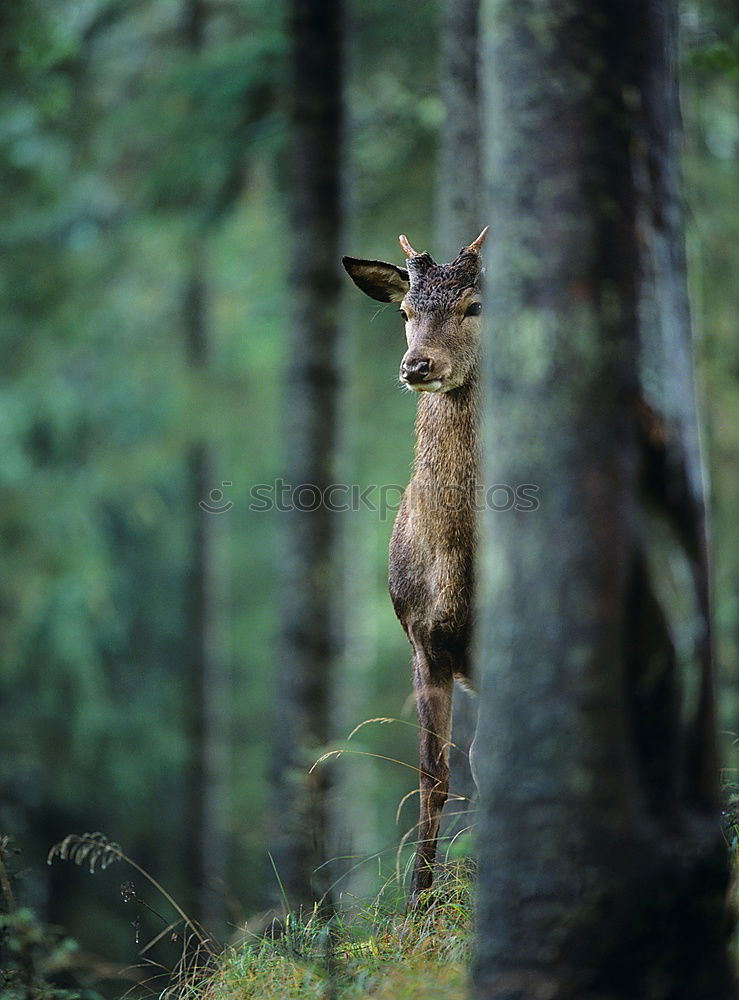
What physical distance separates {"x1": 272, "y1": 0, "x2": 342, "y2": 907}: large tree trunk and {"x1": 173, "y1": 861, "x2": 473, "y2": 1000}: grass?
406cm

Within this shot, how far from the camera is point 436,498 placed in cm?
412

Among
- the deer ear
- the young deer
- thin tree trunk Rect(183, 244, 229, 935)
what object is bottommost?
thin tree trunk Rect(183, 244, 229, 935)

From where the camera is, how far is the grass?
10.3 ft

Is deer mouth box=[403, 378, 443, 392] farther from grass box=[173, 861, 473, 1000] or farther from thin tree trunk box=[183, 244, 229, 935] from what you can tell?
thin tree trunk box=[183, 244, 229, 935]

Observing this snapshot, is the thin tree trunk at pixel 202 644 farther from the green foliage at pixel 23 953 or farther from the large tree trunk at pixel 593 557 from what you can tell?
the large tree trunk at pixel 593 557

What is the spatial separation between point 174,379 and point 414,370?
28.3 ft

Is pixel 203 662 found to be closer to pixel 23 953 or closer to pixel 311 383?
pixel 311 383

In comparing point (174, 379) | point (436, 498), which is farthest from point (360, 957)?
point (174, 379)

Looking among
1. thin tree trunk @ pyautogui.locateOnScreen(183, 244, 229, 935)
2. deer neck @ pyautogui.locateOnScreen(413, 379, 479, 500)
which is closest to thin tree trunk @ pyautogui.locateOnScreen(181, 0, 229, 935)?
thin tree trunk @ pyautogui.locateOnScreen(183, 244, 229, 935)

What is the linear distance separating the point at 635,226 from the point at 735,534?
9203mm

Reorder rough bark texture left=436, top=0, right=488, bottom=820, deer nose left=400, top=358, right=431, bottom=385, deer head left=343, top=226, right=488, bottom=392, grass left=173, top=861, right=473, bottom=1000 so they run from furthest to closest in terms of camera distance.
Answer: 1. rough bark texture left=436, top=0, right=488, bottom=820
2. deer head left=343, top=226, right=488, bottom=392
3. deer nose left=400, top=358, right=431, bottom=385
4. grass left=173, top=861, right=473, bottom=1000

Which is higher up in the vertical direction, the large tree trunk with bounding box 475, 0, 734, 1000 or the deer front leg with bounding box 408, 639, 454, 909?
the large tree trunk with bounding box 475, 0, 734, 1000

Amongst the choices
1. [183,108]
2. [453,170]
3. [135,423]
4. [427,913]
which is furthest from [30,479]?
[427,913]

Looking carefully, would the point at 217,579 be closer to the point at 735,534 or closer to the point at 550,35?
the point at 735,534
